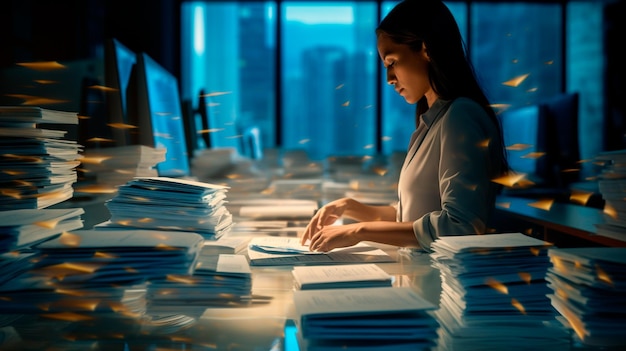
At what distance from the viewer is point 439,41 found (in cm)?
160

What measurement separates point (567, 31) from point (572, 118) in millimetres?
3793

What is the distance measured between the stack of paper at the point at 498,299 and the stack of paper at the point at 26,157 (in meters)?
0.88

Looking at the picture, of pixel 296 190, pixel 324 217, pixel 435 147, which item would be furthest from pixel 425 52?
pixel 296 190

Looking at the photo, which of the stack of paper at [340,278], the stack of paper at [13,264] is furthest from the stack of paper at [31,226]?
the stack of paper at [340,278]

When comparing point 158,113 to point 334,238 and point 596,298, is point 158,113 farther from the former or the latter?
point 596,298

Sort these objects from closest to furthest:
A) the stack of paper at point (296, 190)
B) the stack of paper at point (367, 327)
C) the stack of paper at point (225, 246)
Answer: the stack of paper at point (367, 327) < the stack of paper at point (225, 246) < the stack of paper at point (296, 190)

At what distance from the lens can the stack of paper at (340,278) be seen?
36.1 inches

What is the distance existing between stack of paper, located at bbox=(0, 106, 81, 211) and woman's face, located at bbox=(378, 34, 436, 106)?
957 millimetres

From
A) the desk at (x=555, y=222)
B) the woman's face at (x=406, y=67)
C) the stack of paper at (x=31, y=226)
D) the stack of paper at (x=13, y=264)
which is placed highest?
the woman's face at (x=406, y=67)

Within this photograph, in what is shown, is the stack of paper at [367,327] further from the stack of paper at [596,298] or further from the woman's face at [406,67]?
the woman's face at [406,67]

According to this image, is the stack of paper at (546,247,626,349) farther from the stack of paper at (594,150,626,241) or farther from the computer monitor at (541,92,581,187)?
the computer monitor at (541,92,581,187)

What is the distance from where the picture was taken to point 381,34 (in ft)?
5.50

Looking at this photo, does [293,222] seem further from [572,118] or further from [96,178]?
[572,118]

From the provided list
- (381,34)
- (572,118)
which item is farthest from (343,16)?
(381,34)
